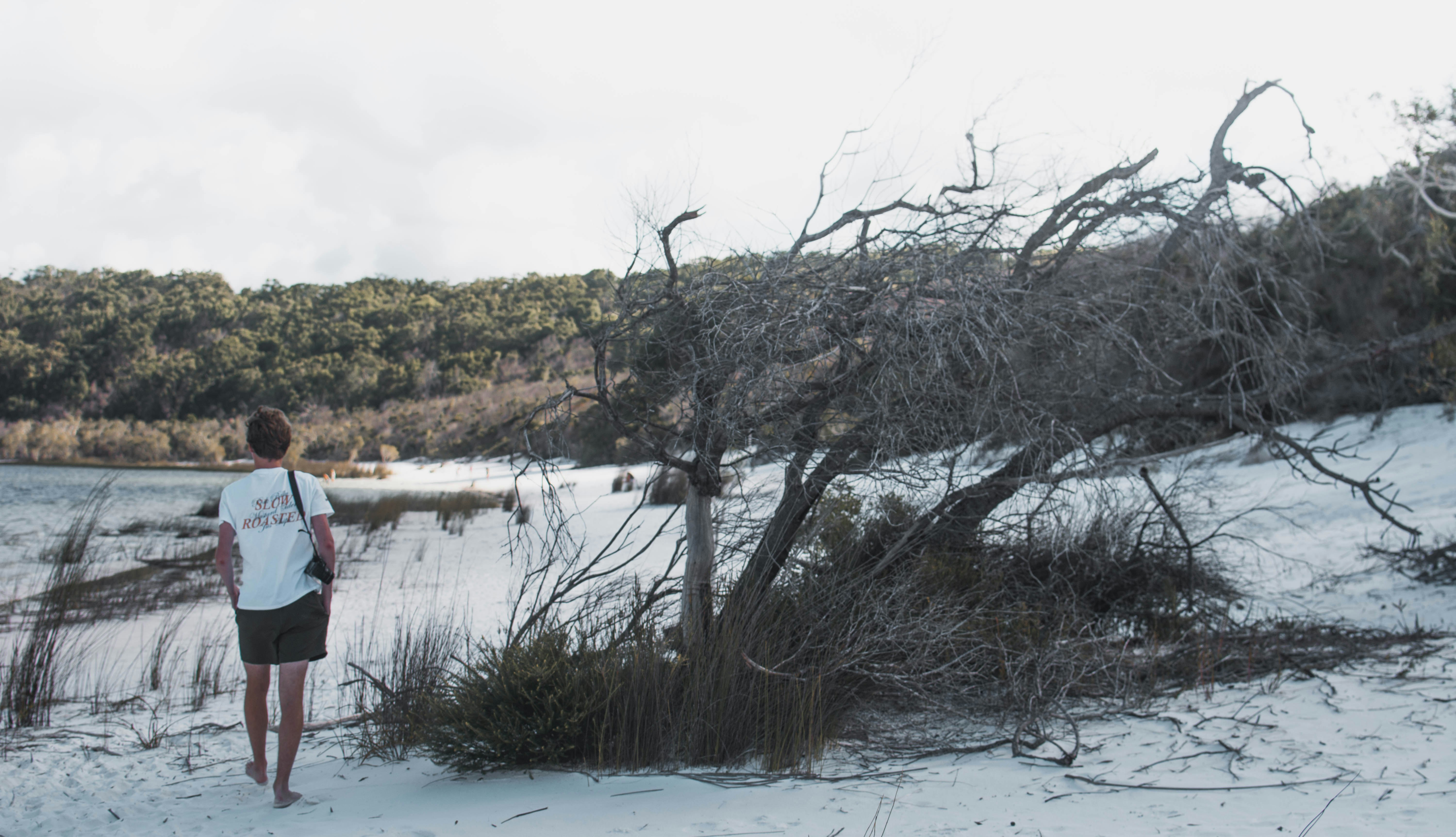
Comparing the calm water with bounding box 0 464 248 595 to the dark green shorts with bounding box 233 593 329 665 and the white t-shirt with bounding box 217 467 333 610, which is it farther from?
the dark green shorts with bounding box 233 593 329 665

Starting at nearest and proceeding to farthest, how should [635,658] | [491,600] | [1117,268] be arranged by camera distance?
[635,658] → [1117,268] → [491,600]

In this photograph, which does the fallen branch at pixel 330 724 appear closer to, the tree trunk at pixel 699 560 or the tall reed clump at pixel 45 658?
the tall reed clump at pixel 45 658

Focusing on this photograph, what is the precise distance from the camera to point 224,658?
6.68 meters

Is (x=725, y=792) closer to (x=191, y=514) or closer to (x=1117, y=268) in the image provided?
(x=1117, y=268)

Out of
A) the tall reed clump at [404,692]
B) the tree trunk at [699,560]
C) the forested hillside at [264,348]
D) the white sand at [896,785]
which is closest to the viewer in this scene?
the white sand at [896,785]

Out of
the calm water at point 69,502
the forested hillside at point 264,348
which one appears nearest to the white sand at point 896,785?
the calm water at point 69,502

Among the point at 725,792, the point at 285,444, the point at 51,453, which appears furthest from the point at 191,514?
the point at 51,453

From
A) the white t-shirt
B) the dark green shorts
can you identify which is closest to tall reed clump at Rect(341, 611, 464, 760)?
the dark green shorts

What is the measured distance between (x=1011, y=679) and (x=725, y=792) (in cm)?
182

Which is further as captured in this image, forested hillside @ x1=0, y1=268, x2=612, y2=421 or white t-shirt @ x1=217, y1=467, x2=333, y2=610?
forested hillside @ x1=0, y1=268, x2=612, y2=421

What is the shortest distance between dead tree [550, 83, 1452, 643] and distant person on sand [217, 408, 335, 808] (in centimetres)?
138

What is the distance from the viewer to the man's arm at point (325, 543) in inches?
141

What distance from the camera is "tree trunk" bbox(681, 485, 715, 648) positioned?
4.43m

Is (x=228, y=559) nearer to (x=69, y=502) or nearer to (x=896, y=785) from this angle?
(x=896, y=785)
